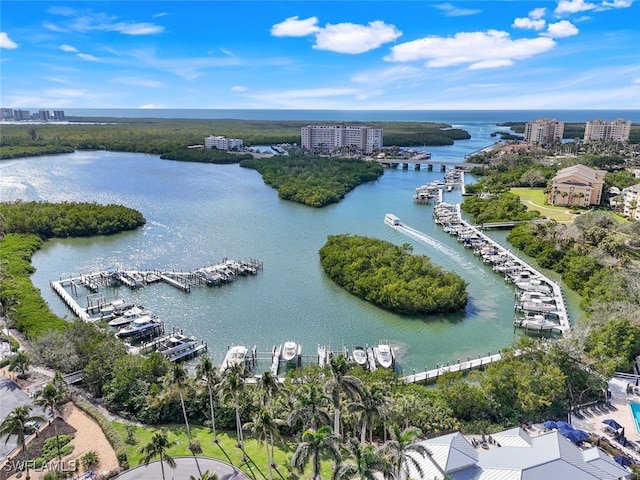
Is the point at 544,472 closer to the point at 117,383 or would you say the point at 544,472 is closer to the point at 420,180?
the point at 117,383

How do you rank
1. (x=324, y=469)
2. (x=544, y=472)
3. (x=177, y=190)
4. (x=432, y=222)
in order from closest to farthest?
(x=544, y=472) → (x=324, y=469) → (x=432, y=222) → (x=177, y=190)

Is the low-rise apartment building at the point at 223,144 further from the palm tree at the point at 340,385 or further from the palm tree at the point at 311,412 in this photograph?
the palm tree at the point at 311,412

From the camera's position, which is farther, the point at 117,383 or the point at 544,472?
the point at 117,383

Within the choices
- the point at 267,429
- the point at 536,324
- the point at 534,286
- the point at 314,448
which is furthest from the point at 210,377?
the point at 534,286

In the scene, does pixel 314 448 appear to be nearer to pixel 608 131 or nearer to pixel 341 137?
pixel 341 137

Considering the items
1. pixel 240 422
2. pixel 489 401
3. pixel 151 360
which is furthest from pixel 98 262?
pixel 489 401

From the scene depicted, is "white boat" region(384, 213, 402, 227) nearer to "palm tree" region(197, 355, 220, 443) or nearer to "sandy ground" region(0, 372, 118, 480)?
"palm tree" region(197, 355, 220, 443)

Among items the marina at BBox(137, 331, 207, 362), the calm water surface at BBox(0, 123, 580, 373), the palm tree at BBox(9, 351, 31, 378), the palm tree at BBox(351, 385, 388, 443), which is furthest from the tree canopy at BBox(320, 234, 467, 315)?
the palm tree at BBox(9, 351, 31, 378)
